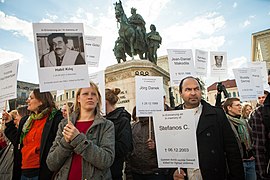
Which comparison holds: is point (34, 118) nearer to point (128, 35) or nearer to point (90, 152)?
point (90, 152)

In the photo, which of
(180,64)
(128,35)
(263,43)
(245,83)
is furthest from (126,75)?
(263,43)

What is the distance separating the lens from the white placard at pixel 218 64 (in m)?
5.59

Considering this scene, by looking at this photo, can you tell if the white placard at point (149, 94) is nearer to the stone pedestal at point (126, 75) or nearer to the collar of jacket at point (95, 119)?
the collar of jacket at point (95, 119)

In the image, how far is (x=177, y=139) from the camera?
2.22 metres

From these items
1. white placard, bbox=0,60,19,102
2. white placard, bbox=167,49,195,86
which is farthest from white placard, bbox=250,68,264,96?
white placard, bbox=0,60,19,102

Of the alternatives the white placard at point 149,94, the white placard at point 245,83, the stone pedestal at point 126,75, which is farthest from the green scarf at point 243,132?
the stone pedestal at point 126,75

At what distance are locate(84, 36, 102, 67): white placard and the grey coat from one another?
275 cm

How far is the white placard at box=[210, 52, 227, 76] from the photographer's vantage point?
18.3 feet

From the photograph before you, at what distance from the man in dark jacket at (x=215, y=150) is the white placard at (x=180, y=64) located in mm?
2052

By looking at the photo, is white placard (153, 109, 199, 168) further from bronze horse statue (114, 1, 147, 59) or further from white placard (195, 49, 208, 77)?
bronze horse statue (114, 1, 147, 59)

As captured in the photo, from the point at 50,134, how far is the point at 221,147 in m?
1.93

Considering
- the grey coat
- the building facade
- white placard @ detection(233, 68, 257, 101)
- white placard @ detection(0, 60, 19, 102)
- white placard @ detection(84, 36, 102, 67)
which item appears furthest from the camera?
the building facade

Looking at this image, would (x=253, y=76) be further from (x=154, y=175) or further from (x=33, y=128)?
(x=33, y=128)

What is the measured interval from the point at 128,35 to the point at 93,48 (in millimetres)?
8678
